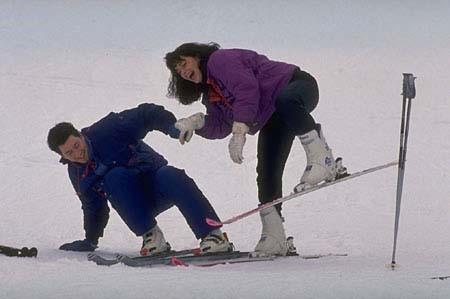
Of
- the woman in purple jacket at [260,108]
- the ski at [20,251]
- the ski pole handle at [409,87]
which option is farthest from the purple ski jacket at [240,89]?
the ski at [20,251]

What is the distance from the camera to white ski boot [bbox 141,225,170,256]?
4.35 metres

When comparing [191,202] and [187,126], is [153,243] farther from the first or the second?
[187,126]

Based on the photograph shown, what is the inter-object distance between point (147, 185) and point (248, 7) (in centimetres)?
673

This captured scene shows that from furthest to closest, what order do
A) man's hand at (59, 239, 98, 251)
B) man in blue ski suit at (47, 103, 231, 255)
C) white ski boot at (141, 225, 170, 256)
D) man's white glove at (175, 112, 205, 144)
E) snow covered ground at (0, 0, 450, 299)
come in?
man's hand at (59, 239, 98, 251) → white ski boot at (141, 225, 170, 256) → man in blue ski suit at (47, 103, 231, 255) → man's white glove at (175, 112, 205, 144) → snow covered ground at (0, 0, 450, 299)

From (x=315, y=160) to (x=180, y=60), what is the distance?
0.64 m

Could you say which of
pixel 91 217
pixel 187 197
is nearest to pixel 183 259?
pixel 187 197

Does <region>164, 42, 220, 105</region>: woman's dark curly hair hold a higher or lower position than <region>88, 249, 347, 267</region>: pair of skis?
higher

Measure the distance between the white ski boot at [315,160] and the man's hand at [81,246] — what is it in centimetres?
96

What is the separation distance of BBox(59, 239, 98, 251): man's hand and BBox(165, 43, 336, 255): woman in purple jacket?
Result: 69 cm

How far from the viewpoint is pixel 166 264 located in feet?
13.8

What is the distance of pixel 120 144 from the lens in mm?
4270

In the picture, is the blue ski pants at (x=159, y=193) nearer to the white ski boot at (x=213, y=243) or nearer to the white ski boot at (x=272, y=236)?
the white ski boot at (x=213, y=243)

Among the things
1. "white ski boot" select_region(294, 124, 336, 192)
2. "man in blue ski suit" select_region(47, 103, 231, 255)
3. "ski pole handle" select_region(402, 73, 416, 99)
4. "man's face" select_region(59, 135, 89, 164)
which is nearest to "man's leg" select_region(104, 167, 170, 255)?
"man in blue ski suit" select_region(47, 103, 231, 255)

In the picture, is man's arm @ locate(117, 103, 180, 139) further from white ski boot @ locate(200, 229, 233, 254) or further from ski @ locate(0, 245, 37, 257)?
ski @ locate(0, 245, 37, 257)
